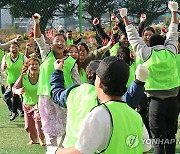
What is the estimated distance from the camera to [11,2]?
15.0m

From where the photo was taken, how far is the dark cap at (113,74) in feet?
10.7

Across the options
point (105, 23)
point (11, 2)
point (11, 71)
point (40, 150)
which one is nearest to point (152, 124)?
point (40, 150)

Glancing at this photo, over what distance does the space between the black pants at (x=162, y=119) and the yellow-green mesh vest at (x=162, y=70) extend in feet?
0.54

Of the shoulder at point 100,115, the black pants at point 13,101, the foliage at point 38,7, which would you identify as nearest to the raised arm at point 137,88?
the shoulder at point 100,115

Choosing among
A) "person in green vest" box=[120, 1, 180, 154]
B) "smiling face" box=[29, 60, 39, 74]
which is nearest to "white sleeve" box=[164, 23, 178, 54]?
"person in green vest" box=[120, 1, 180, 154]

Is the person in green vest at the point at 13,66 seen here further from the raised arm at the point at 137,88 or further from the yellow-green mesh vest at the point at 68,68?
the raised arm at the point at 137,88

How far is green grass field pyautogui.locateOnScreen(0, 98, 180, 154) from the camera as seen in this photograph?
7.94 meters

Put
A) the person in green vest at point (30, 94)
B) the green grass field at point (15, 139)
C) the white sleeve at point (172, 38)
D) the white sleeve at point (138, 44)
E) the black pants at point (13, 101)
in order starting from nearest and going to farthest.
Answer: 1. the white sleeve at point (138, 44)
2. the white sleeve at point (172, 38)
3. the green grass field at point (15, 139)
4. the person in green vest at point (30, 94)
5. the black pants at point (13, 101)

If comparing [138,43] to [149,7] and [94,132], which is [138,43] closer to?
[94,132]

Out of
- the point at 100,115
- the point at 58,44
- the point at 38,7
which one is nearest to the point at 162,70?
the point at 58,44

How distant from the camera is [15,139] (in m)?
8.95

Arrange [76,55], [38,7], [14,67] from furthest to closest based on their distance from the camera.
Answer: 1. [38,7]
2. [14,67]
3. [76,55]

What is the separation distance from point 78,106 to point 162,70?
108 inches

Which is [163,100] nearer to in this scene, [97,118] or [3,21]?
[97,118]
